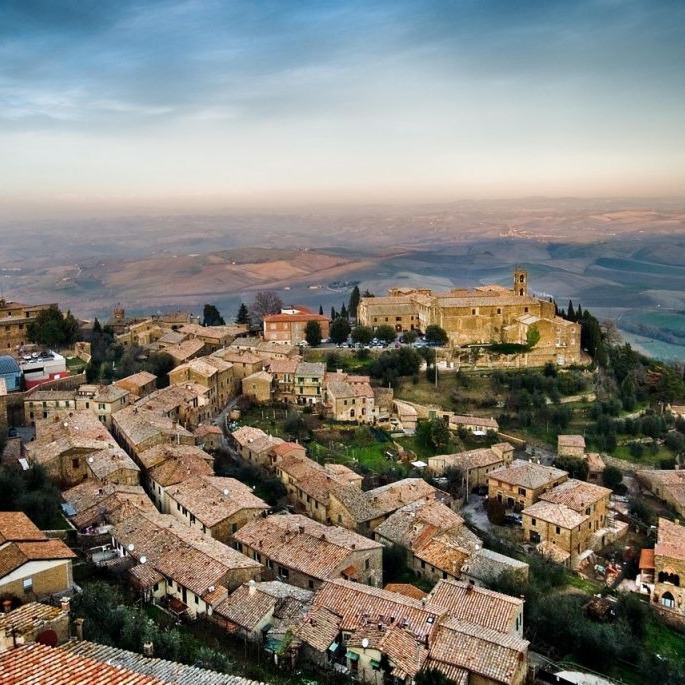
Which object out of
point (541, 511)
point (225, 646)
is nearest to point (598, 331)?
point (541, 511)

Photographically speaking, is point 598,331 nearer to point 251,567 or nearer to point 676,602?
point 676,602

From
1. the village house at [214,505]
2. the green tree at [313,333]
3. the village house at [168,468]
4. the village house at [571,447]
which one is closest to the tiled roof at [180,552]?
the village house at [214,505]

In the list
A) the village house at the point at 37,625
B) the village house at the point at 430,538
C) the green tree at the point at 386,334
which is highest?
the village house at the point at 37,625

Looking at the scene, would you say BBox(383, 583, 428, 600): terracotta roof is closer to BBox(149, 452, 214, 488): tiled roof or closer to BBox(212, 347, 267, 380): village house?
BBox(149, 452, 214, 488): tiled roof

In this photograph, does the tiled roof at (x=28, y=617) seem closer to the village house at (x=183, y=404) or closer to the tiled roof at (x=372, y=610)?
the tiled roof at (x=372, y=610)

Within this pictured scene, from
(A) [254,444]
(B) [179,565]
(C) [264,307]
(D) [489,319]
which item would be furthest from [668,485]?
(C) [264,307]

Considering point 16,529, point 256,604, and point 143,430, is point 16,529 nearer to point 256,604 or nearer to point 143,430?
point 256,604
